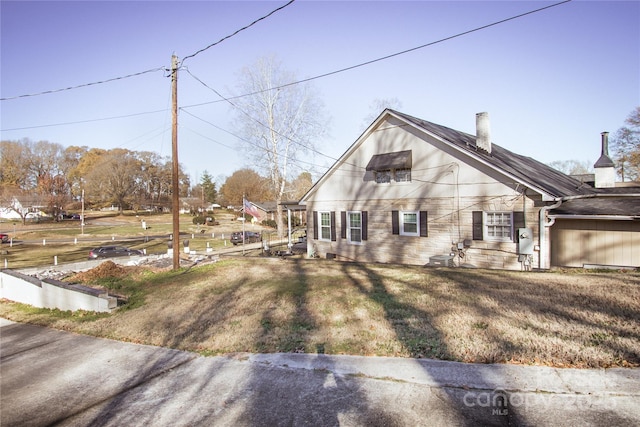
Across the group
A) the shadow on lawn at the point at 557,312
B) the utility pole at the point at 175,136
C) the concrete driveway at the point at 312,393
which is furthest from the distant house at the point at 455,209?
the concrete driveway at the point at 312,393

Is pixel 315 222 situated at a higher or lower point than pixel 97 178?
lower

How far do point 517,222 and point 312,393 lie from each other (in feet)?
38.5

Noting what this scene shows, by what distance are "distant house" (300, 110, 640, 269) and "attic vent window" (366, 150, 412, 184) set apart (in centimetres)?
5

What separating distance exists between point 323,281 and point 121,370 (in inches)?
235

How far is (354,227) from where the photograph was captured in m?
18.8

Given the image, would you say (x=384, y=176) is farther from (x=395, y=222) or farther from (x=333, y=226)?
(x=333, y=226)

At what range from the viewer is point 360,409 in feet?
14.5

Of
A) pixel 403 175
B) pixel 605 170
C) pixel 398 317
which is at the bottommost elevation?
pixel 398 317

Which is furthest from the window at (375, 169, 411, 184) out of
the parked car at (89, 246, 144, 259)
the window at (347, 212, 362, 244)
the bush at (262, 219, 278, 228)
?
the bush at (262, 219, 278, 228)

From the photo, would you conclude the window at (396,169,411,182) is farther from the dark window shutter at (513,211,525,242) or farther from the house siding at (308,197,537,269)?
the dark window shutter at (513,211,525,242)

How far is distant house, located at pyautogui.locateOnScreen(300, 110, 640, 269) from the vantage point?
13.3m

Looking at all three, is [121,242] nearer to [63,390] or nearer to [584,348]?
[63,390]

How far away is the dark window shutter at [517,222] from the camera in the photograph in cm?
1353

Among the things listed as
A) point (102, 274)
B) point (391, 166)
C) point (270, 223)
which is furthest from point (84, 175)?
point (391, 166)
